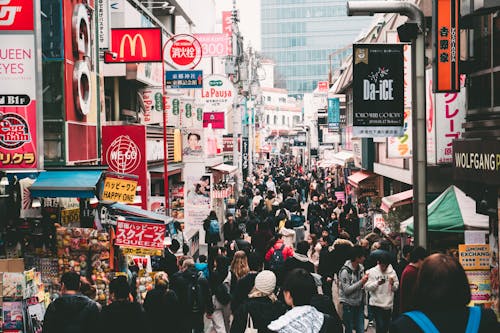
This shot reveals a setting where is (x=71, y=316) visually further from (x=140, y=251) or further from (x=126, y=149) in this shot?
(x=126, y=149)

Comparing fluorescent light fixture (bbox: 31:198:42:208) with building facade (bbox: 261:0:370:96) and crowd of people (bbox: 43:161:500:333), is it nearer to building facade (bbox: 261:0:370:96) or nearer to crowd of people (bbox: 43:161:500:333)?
crowd of people (bbox: 43:161:500:333)

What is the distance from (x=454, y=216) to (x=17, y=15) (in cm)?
707

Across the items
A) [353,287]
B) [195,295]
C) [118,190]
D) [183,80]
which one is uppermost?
[183,80]

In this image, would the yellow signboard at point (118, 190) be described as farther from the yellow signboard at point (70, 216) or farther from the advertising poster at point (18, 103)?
the advertising poster at point (18, 103)

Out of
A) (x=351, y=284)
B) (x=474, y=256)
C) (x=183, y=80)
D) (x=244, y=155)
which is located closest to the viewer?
(x=474, y=256)

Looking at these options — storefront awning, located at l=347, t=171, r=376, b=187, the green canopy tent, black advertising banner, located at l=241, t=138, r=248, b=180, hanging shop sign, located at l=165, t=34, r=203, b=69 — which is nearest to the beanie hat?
the green canopy tent

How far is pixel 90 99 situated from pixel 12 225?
376cm

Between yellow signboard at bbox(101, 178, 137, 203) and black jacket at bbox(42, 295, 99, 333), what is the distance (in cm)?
488

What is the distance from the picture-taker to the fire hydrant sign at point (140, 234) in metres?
11.6

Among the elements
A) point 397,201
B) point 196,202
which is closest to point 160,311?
point 397,201

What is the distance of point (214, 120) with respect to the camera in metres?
31.7

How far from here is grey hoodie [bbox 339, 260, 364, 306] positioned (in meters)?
10.8

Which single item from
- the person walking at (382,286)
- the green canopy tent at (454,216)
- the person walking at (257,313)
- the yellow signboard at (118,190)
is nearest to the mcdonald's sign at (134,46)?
the yellow signboard at (118,190)

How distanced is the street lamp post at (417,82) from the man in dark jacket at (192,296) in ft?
10.7
